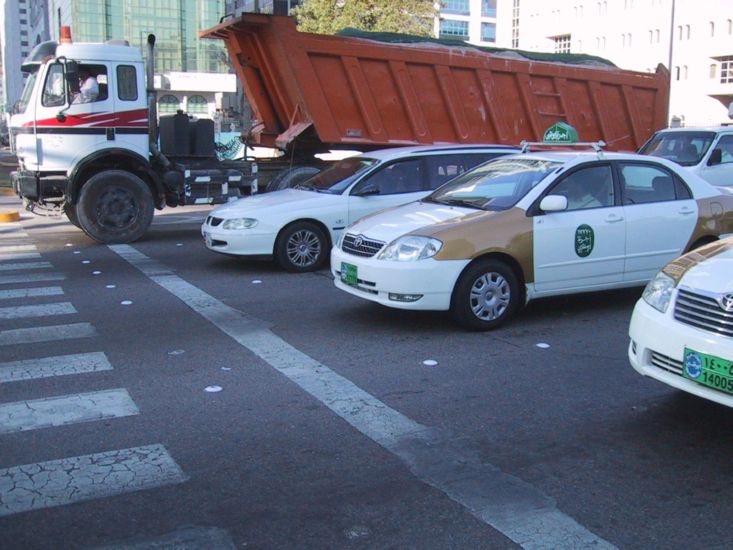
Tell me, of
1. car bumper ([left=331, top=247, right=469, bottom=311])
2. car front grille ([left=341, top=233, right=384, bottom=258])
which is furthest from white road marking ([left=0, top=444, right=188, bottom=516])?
car front grille ([left=341, top=233, right=384, bottom=258])

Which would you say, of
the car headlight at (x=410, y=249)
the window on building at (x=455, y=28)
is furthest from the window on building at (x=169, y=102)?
the car headlight at (x=410, y=249)

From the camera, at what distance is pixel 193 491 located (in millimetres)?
4141

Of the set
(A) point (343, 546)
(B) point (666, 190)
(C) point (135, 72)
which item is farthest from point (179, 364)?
(C) point (135, 72)

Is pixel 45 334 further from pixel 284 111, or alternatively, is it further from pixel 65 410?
pixel 284 111

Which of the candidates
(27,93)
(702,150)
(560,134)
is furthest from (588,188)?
(27,93)

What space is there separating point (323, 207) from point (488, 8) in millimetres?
98198

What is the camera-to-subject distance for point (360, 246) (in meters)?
7.53

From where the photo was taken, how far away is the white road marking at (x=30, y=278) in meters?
9.74

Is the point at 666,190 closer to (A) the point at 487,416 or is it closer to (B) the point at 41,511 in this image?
(A) the point at 487,416

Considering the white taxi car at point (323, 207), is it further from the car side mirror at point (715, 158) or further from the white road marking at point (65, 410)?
the car side mirror at point (715, 158)

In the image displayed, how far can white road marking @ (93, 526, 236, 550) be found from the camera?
3596 millimetres

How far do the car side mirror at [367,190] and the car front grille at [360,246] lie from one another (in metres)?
2.51

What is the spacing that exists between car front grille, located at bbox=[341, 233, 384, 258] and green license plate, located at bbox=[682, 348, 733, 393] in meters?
3.27

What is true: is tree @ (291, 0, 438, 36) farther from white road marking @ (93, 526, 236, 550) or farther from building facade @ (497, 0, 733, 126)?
building facade @ (497, 0, 733, 126)
